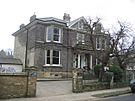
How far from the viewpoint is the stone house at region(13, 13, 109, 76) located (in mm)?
29922

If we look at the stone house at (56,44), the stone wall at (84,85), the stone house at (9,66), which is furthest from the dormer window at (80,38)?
the stone wall at (84,85)

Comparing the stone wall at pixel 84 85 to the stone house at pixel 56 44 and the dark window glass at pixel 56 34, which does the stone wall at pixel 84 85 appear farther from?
the dark window glass at pixel 56 34

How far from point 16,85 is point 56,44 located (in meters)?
15.9

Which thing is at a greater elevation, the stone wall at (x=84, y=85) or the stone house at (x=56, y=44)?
the stone house at (x=56, y=44)

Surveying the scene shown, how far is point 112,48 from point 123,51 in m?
3.58

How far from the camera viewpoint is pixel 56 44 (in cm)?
3034

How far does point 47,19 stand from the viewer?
99.8ft

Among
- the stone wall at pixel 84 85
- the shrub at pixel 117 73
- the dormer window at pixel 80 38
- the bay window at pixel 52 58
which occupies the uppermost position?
the dormer window at pixel 80 38

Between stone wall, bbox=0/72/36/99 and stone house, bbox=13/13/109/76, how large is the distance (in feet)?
46.3

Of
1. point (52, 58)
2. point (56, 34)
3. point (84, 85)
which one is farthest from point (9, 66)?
point (84, 85)

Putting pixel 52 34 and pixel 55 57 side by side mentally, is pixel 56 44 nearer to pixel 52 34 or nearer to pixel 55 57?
pixel 52 34

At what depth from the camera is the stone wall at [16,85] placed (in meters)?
14.4

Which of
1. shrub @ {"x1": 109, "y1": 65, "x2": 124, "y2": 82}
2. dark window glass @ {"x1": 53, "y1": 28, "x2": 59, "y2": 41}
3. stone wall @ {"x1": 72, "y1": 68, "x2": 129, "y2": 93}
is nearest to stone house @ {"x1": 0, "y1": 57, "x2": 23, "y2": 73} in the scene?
dark window glass @ {"x1": 53, "y1": 28, "x2": 59, "y2": 41}

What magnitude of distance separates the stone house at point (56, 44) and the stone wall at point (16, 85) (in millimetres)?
14102
